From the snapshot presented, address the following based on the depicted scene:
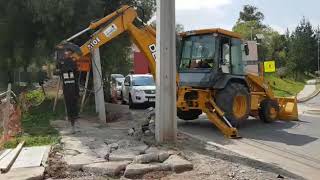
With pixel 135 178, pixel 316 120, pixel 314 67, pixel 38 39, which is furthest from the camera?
pixel 314 67

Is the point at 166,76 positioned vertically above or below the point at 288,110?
above

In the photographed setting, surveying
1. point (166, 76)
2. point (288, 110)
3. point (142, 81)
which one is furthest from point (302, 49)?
point (166, 76)

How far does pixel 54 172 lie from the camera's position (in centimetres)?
864

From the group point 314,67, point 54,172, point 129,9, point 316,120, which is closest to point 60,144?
point 54,172

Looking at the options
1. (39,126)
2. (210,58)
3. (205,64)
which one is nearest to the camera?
(39,126)

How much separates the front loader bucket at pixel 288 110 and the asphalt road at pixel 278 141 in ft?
1.18

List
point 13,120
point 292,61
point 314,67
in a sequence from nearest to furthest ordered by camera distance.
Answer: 1. point 13,120
2. point 292,61
3. point 314,67

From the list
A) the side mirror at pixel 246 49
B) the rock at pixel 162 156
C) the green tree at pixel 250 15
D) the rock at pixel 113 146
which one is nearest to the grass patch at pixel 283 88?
the side mirror at pixel 246 49

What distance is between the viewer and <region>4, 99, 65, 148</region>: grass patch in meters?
11.8

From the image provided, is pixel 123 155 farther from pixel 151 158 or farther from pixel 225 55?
pixel 225 55

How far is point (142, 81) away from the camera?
2483 cm

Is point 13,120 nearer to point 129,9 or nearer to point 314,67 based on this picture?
point 129,9

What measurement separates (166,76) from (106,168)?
10.9 feet

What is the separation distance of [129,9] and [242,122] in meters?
5.00
